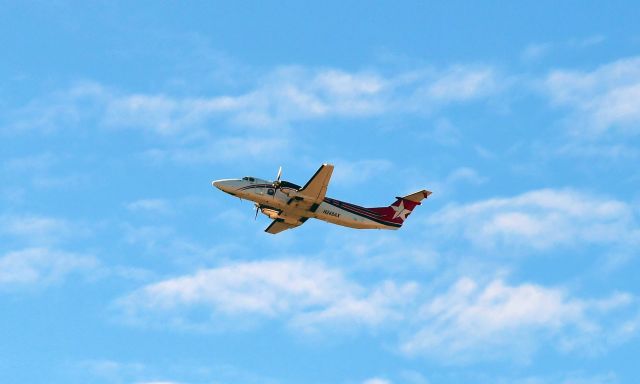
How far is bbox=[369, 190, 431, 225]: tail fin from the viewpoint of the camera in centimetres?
12862

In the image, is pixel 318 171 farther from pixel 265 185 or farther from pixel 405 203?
pixel 405 203

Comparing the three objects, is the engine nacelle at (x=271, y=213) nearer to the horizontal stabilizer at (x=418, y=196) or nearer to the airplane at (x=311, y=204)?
the airplane at (x=311, y=204)

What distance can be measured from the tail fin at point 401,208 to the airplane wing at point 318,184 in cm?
1073

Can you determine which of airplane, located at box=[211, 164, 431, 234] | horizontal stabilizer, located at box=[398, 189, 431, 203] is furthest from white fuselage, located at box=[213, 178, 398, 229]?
horizontal stabilizer, located at box=[398, 189, 431, 203]

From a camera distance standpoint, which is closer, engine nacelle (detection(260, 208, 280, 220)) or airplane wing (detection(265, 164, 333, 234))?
airplane wing (detection(265, 164, 333, 234))

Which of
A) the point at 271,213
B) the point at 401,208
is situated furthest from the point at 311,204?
the point at 401,208

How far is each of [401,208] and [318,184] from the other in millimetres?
15682

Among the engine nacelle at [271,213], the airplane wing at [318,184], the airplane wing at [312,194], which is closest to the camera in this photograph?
the airplane wing at [318,184]

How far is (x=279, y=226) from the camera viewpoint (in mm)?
131000

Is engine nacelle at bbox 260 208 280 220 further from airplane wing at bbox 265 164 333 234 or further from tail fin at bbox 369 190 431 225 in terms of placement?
tail fin at bbox 369 190 431 225

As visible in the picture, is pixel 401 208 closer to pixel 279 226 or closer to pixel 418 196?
pixel 418 196

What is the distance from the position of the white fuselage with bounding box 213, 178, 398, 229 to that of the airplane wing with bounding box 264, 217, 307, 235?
1195 millimetres

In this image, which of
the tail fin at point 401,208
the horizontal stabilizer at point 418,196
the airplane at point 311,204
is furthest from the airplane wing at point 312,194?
the horizontal stabilizer at point 418,196

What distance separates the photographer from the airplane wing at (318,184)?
11606cm
